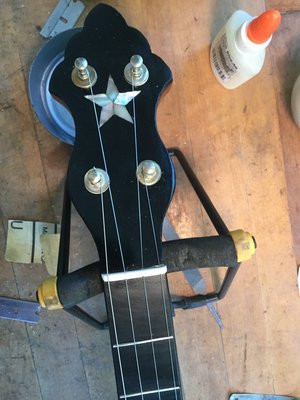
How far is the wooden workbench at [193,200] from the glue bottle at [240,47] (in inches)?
1.3

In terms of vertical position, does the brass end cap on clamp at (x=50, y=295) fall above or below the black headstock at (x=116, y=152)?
below

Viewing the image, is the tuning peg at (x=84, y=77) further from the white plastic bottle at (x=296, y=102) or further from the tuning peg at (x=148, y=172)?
the white plastic bottle at (x=296, y=102)

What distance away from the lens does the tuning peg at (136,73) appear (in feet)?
2.05

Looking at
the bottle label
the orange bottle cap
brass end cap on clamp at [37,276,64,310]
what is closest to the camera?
brass end cap on clamp at [37,276,64,310]

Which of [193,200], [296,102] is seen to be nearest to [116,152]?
[193,200]

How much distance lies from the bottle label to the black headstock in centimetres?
22

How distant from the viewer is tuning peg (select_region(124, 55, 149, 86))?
626mm

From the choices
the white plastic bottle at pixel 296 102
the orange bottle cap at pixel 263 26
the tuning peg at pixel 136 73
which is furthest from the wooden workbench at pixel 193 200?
the tuning peg at pixel 136 73

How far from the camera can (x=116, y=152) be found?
637 mm

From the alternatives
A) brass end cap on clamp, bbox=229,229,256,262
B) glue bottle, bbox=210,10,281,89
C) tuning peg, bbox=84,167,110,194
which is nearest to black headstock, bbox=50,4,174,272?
tuning peg, bbox=84,167,110,194

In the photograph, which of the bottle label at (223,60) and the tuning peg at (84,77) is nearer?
the tuning peg at (84,77)

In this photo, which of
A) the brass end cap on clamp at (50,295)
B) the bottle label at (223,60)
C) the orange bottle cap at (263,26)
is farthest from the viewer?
the bottle label at (223,60)

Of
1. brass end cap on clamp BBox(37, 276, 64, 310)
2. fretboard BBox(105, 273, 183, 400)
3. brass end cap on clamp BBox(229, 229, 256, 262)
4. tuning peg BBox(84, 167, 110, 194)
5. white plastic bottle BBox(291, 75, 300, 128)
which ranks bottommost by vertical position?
fretboard BBox(105, 273, 183, 400)

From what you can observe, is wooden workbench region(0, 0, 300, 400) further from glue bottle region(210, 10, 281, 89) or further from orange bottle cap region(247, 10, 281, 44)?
orange bottle cap region(247, 10, 281, 44)
